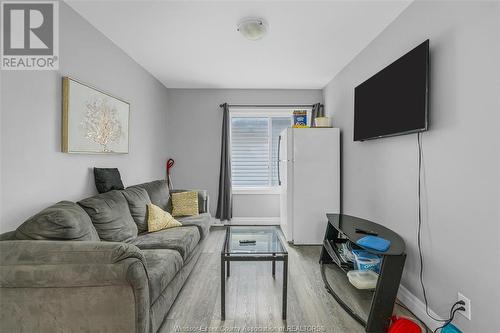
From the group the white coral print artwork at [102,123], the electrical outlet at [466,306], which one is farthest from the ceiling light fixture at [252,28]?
the electrical outlet at [466,306]

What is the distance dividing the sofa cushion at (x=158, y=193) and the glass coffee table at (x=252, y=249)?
3.56ft

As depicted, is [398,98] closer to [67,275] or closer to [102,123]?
[67,275]

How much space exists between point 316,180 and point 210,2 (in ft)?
8.46

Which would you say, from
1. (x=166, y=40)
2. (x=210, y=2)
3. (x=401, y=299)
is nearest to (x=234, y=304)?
(x=401, y=299)

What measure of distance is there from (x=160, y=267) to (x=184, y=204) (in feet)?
5.45

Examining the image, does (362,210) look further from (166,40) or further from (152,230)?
(166,40)

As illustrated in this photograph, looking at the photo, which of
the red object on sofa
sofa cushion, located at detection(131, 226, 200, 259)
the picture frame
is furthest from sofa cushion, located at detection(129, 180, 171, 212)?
the red object on sofa

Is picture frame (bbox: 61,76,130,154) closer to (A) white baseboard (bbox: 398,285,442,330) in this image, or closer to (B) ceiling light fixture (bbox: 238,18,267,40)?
(B) ceiling light fixture (bbox: 238,18,267,40)

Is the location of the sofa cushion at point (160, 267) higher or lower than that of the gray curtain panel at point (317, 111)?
lower

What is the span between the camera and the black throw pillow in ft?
8.52

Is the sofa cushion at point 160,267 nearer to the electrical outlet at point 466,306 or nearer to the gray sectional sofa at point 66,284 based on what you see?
the gray sectional sofa at point 66,284

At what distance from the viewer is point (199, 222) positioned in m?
3.14

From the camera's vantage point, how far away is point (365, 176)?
3021mm

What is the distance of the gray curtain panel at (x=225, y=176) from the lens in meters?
4.68
